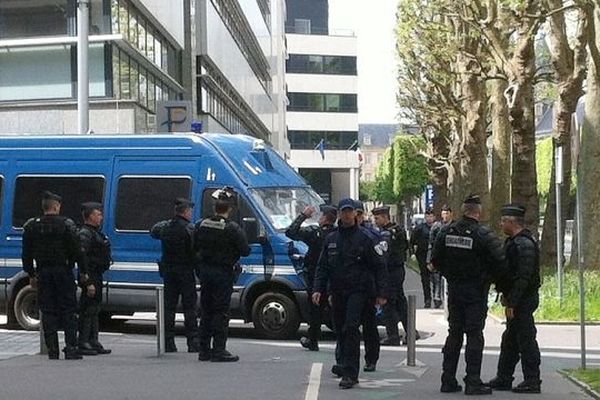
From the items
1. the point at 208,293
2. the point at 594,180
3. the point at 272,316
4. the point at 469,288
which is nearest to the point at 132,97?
the point at 594,180

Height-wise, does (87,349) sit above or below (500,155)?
below

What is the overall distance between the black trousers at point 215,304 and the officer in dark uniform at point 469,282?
299 centimetres

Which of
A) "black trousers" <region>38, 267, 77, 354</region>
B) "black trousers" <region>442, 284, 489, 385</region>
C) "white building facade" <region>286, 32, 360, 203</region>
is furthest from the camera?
"white building facade" <region>286, 32, 360, 203</region>

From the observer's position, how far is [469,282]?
1010cm

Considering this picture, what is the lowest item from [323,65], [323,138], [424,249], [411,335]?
[411,335]

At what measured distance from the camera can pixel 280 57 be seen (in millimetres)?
86312

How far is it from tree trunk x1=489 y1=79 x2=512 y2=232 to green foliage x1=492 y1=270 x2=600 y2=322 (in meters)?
11.3

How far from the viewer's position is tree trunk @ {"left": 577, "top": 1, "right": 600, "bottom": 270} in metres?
22.5

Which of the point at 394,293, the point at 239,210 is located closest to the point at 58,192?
the point at 239,210

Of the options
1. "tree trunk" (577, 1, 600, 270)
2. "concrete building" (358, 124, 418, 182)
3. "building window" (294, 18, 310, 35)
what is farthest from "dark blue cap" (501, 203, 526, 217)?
"concrete building" (358, 124, 418, 182)

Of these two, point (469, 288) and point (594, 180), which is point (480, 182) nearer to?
point (594, 180)

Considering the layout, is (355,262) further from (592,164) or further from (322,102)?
(322,102)

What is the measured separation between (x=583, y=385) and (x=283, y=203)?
19.8ft

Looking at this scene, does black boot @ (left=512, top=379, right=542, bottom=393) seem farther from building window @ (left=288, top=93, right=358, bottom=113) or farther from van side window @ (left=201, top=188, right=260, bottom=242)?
building window @ (left=288, top=93, right=358, bottom=113)
